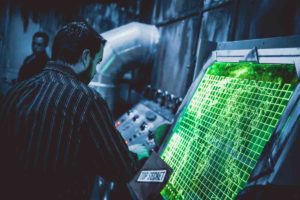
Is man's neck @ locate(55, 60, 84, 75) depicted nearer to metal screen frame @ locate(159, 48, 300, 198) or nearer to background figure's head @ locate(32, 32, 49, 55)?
metal screen frame @ locate(159, 48, 300, 198)

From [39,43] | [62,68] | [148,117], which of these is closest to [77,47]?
[62,68]

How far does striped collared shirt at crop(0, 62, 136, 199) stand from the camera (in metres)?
1.51

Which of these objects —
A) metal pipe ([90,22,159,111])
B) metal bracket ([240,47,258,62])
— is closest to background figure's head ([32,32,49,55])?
metal pipe ([90,22,159,111])

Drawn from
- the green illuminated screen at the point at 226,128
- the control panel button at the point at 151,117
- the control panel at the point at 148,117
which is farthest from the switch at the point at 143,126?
the green illuminated screen at the point at 226,128

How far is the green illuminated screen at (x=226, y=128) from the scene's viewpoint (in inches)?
48.9

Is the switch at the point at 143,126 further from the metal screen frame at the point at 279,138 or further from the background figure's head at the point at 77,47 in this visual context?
the metal screen frame at the point at 279,138

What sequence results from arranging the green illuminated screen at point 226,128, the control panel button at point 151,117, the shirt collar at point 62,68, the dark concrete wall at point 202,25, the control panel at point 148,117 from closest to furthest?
the green illuminated screen at point 226,128
the shirt collar at point 62,68
the dark concrete wall at point 202,25
the control panel at point 148,117
the control panel button at point 151,117

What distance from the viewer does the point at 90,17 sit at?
7074mm

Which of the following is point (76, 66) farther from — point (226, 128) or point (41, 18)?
point (41, 18)

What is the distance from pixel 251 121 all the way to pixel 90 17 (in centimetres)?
641

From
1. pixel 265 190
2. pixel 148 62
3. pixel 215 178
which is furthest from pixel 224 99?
pixel 148 62

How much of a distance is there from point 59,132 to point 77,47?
53 centimetres

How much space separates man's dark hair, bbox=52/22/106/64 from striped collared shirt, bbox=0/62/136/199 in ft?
0.35

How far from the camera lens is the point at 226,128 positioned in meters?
1.47
